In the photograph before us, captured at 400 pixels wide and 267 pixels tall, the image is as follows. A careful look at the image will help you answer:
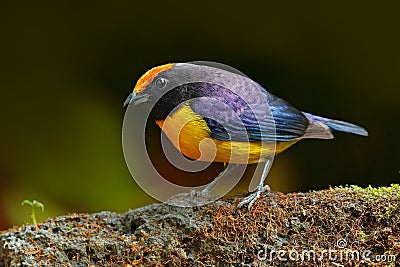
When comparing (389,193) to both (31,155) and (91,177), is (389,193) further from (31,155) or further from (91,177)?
(31,155)

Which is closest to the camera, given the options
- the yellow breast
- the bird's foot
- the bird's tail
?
the bird's foot

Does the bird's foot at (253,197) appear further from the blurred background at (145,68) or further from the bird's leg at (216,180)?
the blurred background at (145,68)

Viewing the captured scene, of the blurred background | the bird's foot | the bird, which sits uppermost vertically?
the blurred background

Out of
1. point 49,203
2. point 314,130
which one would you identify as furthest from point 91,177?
point 314,130

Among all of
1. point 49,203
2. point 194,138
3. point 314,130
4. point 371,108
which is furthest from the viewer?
point 371,108

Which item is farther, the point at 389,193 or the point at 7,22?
the point at 7,22

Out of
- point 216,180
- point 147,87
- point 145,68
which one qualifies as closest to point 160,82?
point 147,87

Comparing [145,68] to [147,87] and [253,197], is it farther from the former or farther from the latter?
[253,197]

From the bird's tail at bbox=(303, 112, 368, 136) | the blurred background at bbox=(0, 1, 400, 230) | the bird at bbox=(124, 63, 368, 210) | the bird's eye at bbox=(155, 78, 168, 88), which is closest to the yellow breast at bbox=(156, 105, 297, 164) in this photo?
the bird at bbox=(124, 63, 368, 210)

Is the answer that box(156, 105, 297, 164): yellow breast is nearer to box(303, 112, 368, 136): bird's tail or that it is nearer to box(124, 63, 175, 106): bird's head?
box(124, 63, 175, 106): bird's head
